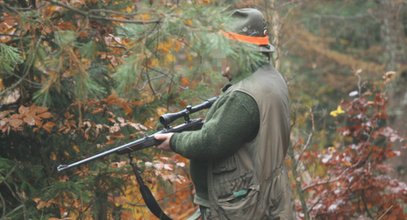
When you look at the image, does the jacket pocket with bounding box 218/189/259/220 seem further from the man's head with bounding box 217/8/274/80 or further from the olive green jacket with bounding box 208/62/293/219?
the man's head with bounding box 217/8/274/80

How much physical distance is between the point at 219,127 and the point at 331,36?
14.5m

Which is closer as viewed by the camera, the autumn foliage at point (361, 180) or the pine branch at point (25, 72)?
the pine branch at point (25, 72)

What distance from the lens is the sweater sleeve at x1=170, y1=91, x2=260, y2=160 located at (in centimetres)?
401

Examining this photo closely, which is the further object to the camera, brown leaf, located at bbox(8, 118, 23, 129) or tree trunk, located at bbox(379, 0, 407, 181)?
tree trunk, located at bbox(379, 0, 407, 181)

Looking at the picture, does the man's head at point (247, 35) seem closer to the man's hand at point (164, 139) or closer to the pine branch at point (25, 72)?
the man's hand at point (164, 139)

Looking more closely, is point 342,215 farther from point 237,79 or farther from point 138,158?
point 237,79

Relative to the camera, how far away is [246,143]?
412 cm

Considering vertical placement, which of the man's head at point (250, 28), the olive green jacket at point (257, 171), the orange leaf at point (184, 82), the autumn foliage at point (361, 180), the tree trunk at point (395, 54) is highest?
the man's head at point (250, 28)

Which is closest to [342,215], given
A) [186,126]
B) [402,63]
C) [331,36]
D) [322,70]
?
[186,126]

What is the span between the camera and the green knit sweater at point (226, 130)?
4012mm

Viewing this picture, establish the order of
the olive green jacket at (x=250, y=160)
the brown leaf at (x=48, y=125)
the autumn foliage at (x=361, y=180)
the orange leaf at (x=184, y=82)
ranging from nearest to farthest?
the olive green jacket at (x=250, y=160) → the brown leaf at (x=48, y=125) → the orange leaf at (x=184, y=82) → the autumn foliage at (x=361, y=180)

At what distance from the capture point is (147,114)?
19.2 ft

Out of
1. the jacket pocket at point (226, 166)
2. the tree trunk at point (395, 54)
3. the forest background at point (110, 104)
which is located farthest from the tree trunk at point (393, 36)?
the jacket pocket at point (226, 166)

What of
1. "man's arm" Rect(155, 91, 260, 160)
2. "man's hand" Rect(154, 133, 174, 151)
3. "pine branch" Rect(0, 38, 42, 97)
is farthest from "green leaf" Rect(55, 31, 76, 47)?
"man's arm" Rect(155, 91, 260, 160)
